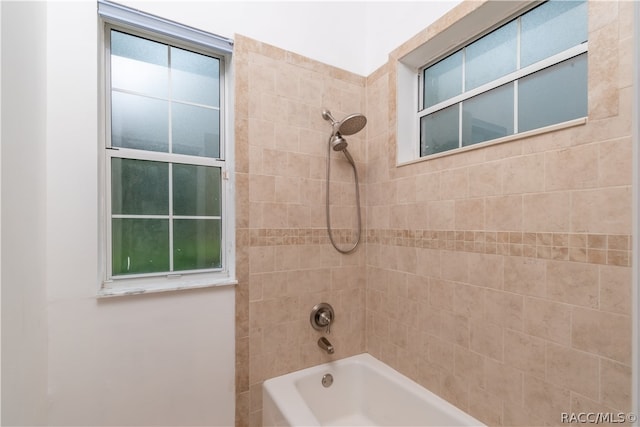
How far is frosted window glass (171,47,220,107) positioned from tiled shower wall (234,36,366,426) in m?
0.17

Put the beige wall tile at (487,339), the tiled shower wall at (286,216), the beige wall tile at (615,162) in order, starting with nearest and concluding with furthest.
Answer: the beige wall tile at (615,162)
the beige wall tile at (487,339)
the tiled shower wall at (286,216)

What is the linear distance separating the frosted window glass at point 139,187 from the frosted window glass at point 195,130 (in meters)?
0.16

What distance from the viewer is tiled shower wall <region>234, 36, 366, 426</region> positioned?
1556mm

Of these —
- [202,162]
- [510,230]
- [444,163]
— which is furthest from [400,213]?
[202,162]

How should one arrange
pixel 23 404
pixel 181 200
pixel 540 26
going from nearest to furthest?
1. pixel 23 404
2. pixel 540 26
3. pixel 181 200

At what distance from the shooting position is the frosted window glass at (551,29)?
1096 millimetres

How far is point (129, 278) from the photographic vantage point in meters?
1.39

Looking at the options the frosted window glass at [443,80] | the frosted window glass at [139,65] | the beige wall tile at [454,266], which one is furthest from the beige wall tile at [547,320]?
the frosted window glass at [139,65]

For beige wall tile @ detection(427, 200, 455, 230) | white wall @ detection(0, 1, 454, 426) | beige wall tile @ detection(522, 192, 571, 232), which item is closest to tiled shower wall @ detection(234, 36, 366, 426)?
white wall @ detection(0, 1, 454, 426)

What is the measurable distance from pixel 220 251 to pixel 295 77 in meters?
1.12

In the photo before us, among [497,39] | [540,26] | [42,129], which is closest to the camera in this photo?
[42,129]

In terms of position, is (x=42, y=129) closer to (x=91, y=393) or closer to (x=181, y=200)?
(x=181, y=200)

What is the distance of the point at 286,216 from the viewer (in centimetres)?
167

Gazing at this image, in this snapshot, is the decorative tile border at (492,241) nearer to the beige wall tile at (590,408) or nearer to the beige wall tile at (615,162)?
the beige wall tile at (615,162)
